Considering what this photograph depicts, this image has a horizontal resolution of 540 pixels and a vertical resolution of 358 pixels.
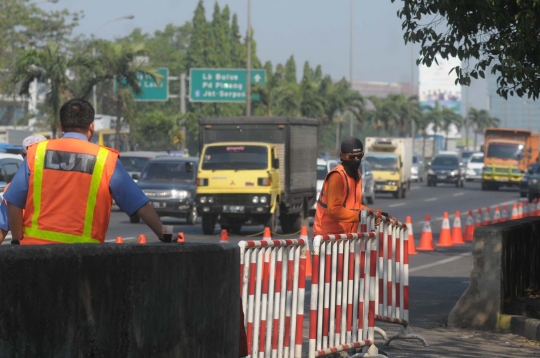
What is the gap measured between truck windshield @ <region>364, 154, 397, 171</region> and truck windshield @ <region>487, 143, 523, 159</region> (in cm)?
1254

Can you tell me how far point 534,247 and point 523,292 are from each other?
67 centimetres

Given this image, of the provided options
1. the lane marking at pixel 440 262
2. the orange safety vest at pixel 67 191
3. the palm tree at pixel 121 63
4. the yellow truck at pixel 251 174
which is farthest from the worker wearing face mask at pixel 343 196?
the palm tree at pixel 121 63

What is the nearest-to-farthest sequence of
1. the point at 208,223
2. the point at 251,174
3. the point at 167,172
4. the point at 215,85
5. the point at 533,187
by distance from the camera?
the point at 251,174, the point at 208,223, the point at 167,172, the point at 533,187, the point at 215,85

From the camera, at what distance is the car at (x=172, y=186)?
27188 millimetres

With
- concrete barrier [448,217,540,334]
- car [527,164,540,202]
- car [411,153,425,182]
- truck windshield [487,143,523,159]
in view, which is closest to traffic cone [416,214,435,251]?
concrete barrier [448,217,540,334]

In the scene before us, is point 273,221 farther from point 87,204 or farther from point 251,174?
point 87,204

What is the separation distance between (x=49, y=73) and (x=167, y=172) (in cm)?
1224

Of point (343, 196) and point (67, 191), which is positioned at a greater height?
point (67, 191)

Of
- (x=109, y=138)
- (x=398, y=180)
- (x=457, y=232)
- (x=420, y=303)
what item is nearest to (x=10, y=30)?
(x=109, y=138)

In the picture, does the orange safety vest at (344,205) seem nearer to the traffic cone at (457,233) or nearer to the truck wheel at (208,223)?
the traffic cone at (457,233)

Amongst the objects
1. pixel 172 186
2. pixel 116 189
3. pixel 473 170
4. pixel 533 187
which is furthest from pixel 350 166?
pixel 473 170

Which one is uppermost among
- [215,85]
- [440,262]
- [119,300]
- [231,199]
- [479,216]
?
[215,85]

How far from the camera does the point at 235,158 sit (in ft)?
79.8

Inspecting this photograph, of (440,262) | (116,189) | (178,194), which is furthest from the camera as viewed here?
→ (178,194)
